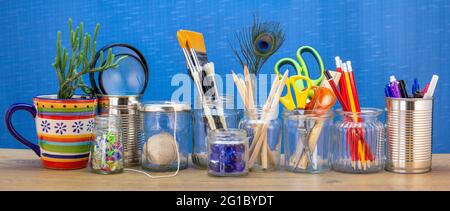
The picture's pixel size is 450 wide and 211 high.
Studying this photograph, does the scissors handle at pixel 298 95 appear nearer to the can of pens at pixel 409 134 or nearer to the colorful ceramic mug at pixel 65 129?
the can of pens at pixel 409 134

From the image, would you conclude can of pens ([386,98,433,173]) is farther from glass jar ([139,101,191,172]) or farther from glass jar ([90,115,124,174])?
glass jar ([90,115,124,174])

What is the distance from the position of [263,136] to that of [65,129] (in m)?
0.34

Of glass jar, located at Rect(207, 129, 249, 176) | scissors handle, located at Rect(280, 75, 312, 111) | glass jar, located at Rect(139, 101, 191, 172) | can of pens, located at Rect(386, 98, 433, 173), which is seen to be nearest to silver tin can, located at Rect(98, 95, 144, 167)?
glass jar, located at Rect(139, 101, 191, 172)

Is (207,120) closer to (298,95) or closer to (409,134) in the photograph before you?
(298,95)

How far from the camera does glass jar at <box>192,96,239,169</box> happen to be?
1039 mm

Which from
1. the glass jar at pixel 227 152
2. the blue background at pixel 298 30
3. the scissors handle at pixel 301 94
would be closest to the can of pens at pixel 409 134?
the scissors handle at pixel 301 94

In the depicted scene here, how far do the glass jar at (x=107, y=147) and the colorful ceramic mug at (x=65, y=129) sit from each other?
2 cm

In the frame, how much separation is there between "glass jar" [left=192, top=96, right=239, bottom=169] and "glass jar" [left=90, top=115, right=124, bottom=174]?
5.6 inches

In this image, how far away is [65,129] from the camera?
1.02 meters

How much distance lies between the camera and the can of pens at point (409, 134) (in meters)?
0.99

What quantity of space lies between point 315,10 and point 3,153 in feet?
2.72

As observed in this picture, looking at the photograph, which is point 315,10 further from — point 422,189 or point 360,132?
point 422,189
